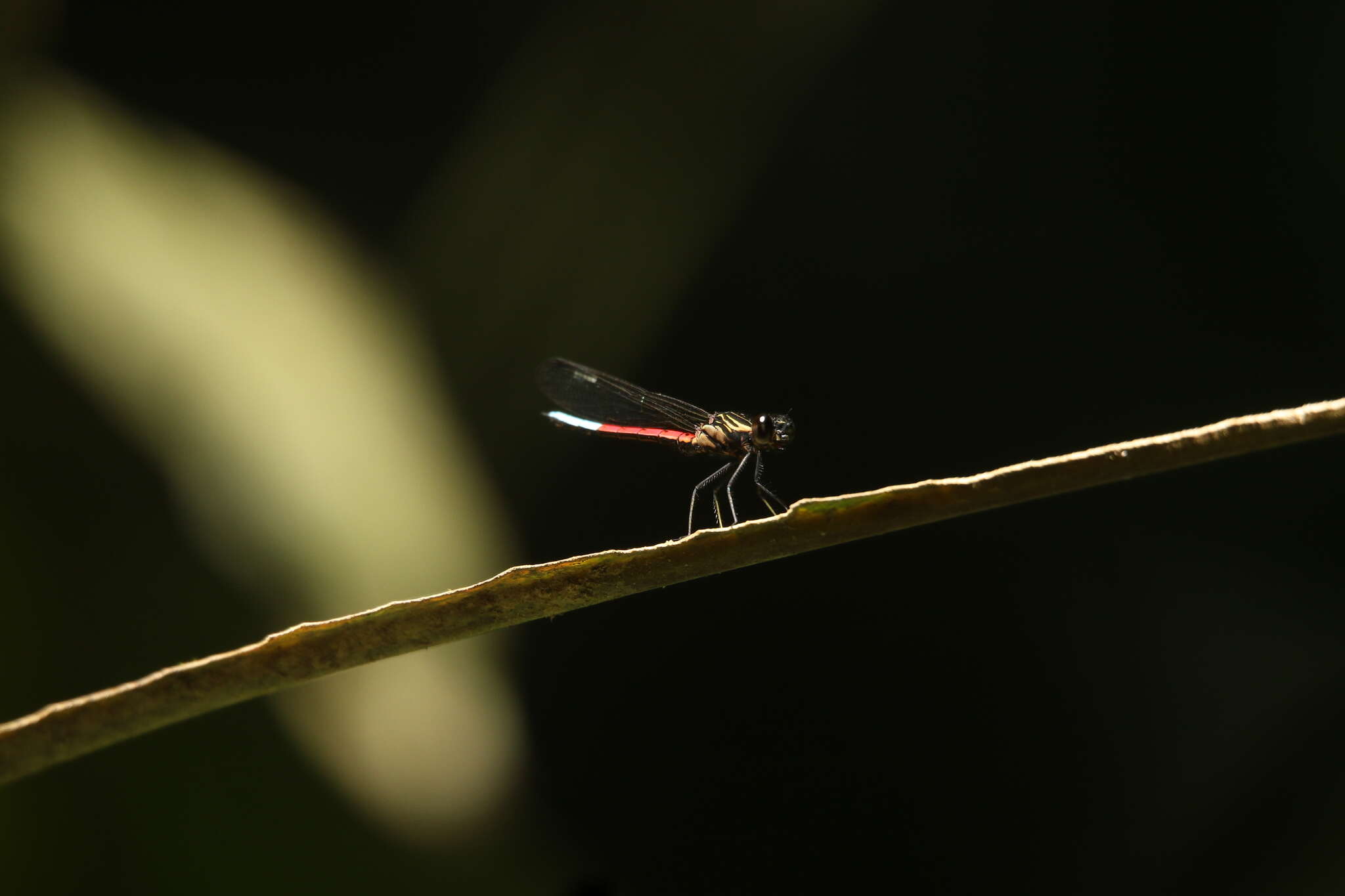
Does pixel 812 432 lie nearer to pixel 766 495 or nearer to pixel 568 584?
pixel 766 495

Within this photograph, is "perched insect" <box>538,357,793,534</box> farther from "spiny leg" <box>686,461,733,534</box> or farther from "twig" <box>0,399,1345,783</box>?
"twig" <box>0,399,1345,783</box>

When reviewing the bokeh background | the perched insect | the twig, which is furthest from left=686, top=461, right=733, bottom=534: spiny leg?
the twig

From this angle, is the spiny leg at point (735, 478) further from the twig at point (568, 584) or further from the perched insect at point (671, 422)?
the twig at point (568, 584)

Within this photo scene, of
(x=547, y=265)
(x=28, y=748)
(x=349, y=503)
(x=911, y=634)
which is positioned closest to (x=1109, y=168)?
(x=911, y=634)

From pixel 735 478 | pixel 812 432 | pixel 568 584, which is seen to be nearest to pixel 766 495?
pixel 735 478

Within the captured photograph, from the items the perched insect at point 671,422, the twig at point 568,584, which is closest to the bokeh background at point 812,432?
the perched insect at point 671,422
